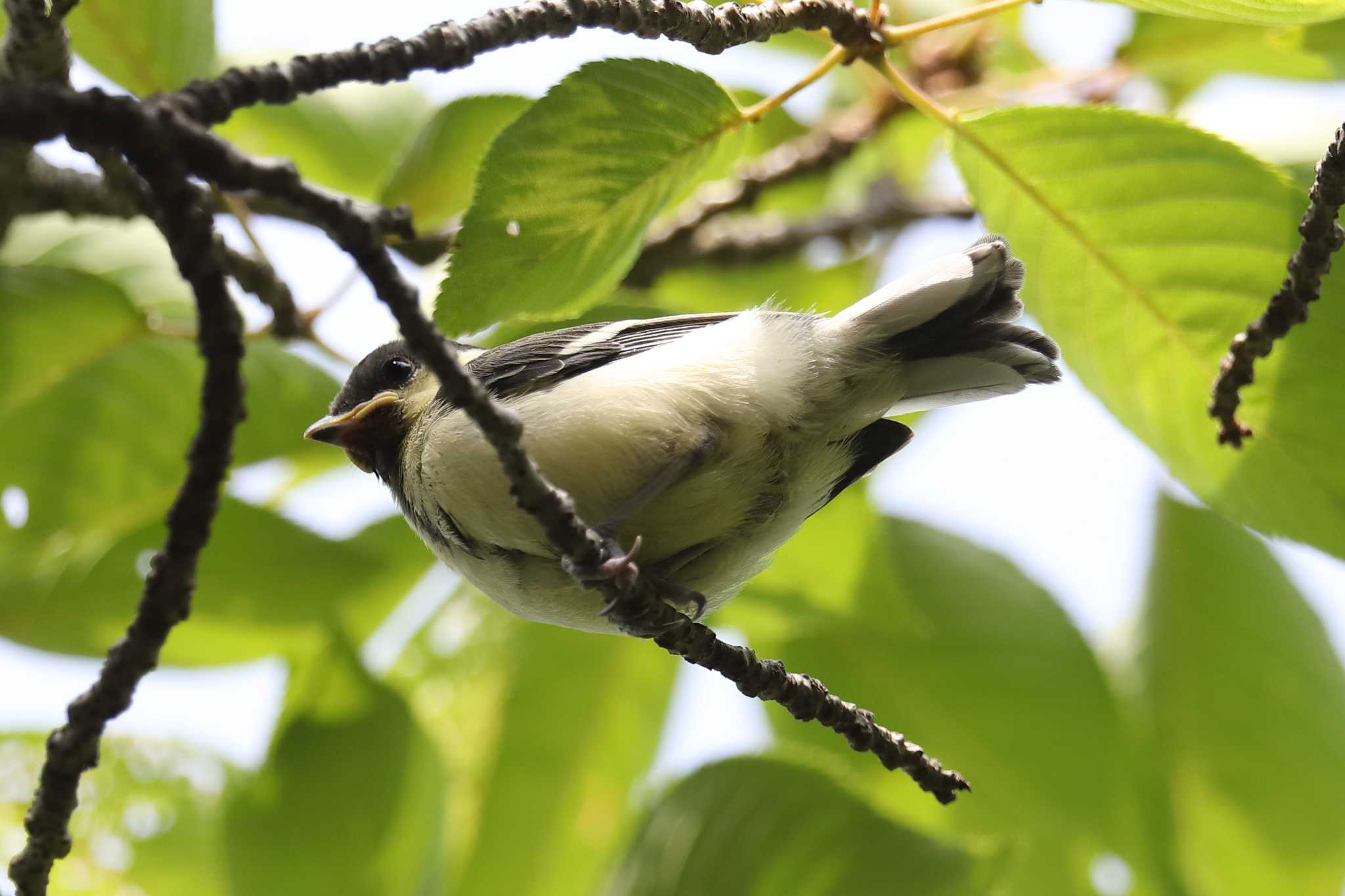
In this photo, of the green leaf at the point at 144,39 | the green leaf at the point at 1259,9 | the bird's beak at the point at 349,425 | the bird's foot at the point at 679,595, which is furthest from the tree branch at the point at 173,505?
the green leaf at the point at 144,39

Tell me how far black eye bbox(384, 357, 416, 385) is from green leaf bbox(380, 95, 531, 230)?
1.63ft

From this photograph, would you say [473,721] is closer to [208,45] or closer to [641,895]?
[641,895]

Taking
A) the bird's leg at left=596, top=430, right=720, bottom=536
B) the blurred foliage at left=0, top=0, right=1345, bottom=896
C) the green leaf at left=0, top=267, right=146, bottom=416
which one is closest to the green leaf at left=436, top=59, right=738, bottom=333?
the blurred foliage at left=0, top=0, right=1345, bottom=896

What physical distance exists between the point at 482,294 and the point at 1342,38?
6.11 feet

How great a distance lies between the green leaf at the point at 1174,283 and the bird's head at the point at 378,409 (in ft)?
4.05

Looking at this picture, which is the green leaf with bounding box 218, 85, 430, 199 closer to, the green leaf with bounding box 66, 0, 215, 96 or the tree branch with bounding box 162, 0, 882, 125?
the green leaf with bounding box 66, 0, 215, 96

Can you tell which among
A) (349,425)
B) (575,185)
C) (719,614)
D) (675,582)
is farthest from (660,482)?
(719,614)

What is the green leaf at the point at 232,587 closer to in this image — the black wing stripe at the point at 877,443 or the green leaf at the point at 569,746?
the green leaf at the point at 569,746

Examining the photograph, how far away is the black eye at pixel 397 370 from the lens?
2604 millimetres

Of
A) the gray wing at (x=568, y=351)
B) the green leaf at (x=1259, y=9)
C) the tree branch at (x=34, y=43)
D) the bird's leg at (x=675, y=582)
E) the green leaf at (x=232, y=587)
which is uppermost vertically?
the tree branch at (x=34, y=43)

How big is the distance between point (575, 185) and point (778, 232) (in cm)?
218

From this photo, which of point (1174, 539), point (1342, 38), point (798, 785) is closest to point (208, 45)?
point (798, 785)

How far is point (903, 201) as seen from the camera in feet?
13.8

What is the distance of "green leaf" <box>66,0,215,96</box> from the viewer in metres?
2.53
